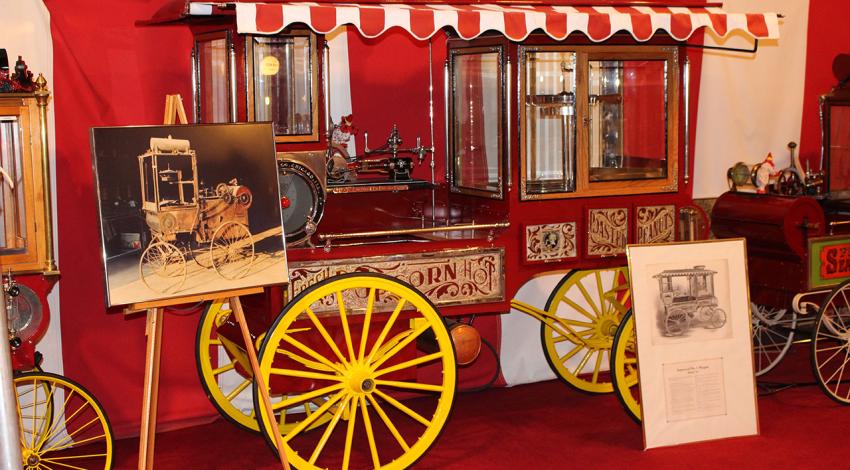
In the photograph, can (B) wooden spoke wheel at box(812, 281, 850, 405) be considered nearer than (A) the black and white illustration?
No

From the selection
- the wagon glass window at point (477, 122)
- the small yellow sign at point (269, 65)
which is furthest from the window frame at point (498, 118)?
the small yellow sign at point (269, 65)

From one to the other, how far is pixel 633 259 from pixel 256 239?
1582mm

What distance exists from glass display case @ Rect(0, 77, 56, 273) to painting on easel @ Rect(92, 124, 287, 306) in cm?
64

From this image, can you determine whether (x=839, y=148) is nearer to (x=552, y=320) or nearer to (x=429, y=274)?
(x=552, y=320)

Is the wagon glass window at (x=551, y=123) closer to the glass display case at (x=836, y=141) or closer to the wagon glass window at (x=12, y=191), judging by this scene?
the glass display case at (x=836, y=141)

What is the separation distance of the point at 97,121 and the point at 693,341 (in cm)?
269

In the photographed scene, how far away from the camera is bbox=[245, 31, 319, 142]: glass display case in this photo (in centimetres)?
407

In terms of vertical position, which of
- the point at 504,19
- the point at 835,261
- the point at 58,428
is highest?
the point at 504,19

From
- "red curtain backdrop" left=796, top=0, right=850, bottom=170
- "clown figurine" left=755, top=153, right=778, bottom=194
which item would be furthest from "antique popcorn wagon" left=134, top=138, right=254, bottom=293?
"red curtain backdrop" left=796, top=0, right=850, bottom=170

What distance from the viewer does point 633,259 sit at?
427 cm

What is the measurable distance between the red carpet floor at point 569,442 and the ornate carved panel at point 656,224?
0.85 meters

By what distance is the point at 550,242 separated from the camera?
14.7 ft

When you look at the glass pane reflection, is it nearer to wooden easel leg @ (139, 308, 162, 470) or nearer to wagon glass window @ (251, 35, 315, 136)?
wagon glass window @ (251, 35, 315, 136)

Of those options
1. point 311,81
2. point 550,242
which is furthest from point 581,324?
point 311,81
